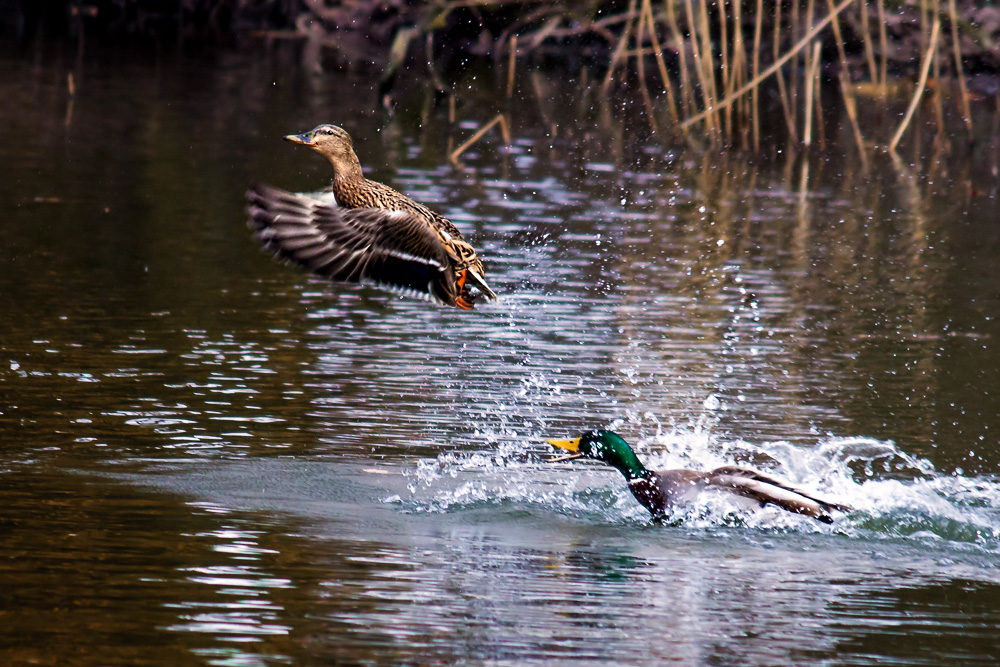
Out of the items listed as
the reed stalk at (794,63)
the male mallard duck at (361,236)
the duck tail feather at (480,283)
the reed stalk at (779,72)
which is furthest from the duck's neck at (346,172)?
the reed stalk at (794,63)

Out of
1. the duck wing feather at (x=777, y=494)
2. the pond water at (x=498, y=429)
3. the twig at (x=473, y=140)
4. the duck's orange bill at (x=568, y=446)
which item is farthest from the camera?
the twig at (x=473, y=140)

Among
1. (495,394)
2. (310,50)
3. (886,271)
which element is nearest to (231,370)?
(495,394)

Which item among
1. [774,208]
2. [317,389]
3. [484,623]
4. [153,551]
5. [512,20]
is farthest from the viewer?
[512,20]

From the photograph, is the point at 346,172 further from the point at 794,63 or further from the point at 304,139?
the point at 794,63

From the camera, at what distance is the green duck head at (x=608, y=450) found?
7598 mm

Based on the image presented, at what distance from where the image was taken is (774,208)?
17484 millimetres

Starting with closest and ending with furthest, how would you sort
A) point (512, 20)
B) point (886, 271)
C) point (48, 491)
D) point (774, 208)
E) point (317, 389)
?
point (48, 491), point (317, 389), point (886, 271), point (774, 208), point (512, 20)

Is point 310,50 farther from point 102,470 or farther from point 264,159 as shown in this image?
point 102,470

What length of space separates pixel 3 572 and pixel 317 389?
11.2 feet

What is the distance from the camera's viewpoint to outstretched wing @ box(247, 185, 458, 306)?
6.82 m

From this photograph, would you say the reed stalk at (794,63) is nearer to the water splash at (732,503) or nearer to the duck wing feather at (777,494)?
the water splash at (732,503)

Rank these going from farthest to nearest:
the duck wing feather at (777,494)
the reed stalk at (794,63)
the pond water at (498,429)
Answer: the reed stalk at (794,63), the duck wing feather at (777,494), the pond water at (498,429)

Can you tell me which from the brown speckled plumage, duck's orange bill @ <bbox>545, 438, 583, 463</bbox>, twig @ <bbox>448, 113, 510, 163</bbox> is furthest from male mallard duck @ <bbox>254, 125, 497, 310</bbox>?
twig @ <bbox>448, 113, 510, 163</bbox>

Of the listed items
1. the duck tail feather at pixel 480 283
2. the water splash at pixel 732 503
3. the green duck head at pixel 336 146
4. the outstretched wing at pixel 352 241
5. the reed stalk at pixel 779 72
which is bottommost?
the water splash at pixel 732 503
